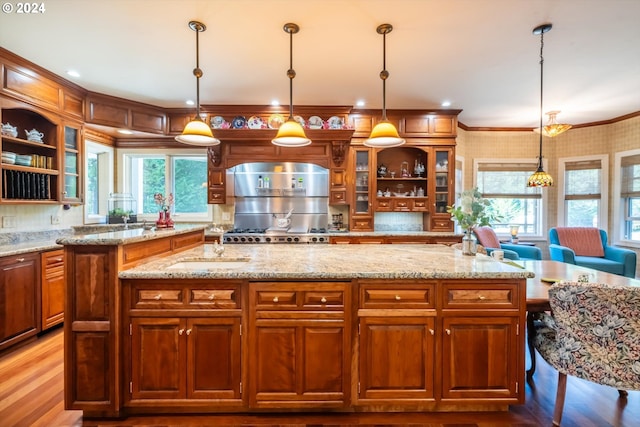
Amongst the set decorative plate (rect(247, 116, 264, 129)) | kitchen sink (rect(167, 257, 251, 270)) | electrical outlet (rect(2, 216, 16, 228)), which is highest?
decorative plate (rect(247, 116, 264, 129))

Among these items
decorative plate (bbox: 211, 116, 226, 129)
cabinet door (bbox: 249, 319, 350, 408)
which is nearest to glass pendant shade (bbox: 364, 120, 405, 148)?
cabinet door (bbox: 249, 319, 350, 408)

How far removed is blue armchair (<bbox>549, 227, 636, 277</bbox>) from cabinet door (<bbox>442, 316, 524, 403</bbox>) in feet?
11.1

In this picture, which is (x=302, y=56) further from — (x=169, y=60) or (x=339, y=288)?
(x=339, y=288)

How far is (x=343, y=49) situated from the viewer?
2840mm

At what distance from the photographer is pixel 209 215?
4.95 m

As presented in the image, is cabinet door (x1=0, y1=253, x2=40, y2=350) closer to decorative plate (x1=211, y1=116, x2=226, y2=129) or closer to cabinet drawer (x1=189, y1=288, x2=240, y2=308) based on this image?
cabinet drawer (x1=189, y1=288, x2=240, y2=308)

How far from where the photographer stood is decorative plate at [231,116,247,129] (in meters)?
4.47

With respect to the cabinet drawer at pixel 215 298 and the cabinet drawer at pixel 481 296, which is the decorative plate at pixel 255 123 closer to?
the cabinet drawer at pixel 215 298

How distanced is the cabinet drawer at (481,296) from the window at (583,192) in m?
4.93

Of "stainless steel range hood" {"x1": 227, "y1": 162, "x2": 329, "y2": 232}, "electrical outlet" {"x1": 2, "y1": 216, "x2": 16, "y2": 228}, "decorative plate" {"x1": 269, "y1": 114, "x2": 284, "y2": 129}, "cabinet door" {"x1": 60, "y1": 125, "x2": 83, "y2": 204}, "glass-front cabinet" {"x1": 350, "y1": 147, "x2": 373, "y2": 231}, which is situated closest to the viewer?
"electrical outlet" {"x1": 2, "y1": 216, "x2": 16, "y2": 228}

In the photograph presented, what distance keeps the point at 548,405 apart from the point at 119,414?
2.78 metres

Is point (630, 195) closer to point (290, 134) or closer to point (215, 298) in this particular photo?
point (290, 134)

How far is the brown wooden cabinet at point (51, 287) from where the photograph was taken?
9.66 ft

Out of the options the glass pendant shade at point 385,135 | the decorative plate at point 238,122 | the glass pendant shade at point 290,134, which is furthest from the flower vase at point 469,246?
the decorative plate at point 238,122
